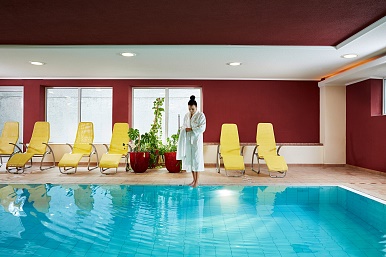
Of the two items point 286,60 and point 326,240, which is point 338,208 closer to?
point 326,240

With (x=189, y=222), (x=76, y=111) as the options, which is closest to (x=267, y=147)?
(x=189, y=222)

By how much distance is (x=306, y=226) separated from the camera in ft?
11.4

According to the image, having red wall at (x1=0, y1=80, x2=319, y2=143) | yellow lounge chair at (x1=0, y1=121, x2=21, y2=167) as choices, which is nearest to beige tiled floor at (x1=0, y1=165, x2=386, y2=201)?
yellow lounge chair at (x1=0, y1=121, x2=21, y2=167)

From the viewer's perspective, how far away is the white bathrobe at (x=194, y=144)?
18.7ft

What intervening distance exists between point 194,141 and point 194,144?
6 centimetres

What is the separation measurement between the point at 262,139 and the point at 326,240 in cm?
493

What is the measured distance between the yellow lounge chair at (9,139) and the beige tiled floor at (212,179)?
747 mm

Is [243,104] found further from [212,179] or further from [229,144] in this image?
[212,179]

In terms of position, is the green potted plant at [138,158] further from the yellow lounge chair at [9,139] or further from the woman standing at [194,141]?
the yellow lounge chair at [9,139]

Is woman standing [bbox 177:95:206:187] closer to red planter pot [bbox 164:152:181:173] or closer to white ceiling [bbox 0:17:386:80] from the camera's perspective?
white ceiling [bbox 0:17:386:80]

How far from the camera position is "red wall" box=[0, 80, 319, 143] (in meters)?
8.82

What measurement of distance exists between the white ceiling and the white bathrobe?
4.18ft

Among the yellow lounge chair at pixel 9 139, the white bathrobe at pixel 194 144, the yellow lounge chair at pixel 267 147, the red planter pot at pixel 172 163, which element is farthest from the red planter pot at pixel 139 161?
the yellow lounge chair at pixel 9 139

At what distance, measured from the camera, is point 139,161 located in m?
7.29
